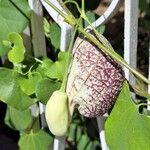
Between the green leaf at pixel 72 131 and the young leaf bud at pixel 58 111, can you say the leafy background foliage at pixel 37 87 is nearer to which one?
the young leaf bud at pixel 58 111

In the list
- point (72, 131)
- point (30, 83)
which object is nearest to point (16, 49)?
point (30, 83)

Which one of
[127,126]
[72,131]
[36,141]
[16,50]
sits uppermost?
[16,50]

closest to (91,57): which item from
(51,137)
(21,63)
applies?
(21,63)

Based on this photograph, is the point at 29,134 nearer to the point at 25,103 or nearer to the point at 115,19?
the point at 25,103

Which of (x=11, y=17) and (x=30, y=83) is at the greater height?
(x=11, y=17)

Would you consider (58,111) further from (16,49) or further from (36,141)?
(36,141)

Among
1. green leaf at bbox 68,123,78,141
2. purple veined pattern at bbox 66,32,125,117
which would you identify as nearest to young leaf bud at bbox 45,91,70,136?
purple veined pattern at bbox 66,32,125,117

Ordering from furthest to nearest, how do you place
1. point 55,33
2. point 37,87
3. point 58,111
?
1. point 55,33
2. point 37,87
3. point 58,111
